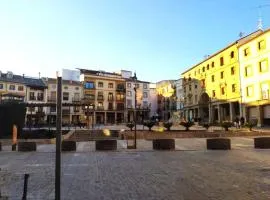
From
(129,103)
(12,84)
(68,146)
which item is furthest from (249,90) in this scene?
(12,84)

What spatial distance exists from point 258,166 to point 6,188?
8685 millimetres

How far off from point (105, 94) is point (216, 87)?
1393 inches

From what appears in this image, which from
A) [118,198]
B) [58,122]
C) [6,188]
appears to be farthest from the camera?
[6,188]

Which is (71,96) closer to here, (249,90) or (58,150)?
(249,90)

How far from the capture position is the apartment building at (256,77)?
42.8 m

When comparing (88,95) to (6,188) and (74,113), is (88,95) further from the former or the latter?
(6,188)

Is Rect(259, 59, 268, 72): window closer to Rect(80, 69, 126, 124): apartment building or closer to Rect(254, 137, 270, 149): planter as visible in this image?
Rect(254, 137, 270, 149): planter

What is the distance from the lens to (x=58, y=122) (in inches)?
174

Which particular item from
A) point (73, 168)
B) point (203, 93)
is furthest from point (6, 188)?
point (203, 93)

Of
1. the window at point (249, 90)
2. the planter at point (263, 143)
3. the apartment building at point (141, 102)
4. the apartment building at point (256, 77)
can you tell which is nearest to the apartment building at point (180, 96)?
the apartment building at point (141, 102)

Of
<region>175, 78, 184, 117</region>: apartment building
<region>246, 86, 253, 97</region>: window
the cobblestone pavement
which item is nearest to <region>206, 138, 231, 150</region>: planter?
the cobblestone pavement

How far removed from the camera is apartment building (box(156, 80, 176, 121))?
290 ft

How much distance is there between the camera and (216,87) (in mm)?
58438

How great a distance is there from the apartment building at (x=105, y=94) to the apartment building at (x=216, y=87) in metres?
20.2
